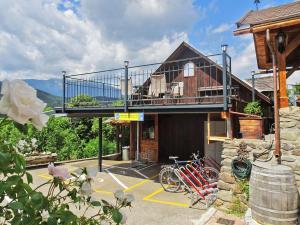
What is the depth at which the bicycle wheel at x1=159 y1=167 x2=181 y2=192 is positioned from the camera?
23.8ft

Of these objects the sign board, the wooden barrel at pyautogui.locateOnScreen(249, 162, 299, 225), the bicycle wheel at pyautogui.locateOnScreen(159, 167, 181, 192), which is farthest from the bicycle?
the wooden barrel at pyautogui.locateOnScreen(249, 162, 299, 225)

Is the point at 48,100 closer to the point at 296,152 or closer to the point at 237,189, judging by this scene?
the point at 237,189

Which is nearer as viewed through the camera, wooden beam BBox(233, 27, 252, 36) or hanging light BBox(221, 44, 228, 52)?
wooden beam BBox(233, 27, 252, 36)

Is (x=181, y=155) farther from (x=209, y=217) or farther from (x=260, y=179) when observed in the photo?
(x=260, y=179)

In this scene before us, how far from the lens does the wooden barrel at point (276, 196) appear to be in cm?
371

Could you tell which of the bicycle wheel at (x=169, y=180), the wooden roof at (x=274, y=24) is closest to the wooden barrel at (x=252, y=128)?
the wooden roof at (x=274, y=24)

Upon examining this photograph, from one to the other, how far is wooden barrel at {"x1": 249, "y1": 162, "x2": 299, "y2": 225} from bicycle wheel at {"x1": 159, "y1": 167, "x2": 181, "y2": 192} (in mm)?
3455

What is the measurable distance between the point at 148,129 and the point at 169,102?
2.05m

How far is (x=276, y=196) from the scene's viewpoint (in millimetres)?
3734

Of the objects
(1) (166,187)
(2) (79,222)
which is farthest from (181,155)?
(2) (79,222)

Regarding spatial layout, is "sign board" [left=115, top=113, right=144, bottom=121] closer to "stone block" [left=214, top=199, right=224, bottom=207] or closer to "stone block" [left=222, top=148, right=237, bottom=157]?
"stone block" [left=222, top=148, right=237, bottom=157]

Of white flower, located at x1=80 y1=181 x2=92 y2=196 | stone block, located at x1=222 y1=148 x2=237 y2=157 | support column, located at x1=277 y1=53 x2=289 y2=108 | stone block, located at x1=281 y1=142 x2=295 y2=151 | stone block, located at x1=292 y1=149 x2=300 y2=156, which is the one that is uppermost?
support column, located at x1=277 y1=53 x2=289 y2=108

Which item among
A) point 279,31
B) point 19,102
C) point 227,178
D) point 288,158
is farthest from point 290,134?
point 19,102

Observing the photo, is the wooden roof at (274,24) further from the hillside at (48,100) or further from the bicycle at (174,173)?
the hillside at (48,100)
